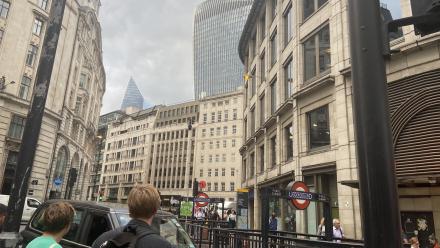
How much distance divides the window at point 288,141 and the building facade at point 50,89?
17.2 meters

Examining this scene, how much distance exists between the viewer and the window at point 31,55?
39.7 metres

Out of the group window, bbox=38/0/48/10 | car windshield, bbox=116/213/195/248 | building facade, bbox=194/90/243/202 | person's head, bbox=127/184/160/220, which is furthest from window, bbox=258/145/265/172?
building facade, bbox=194/90/243/202

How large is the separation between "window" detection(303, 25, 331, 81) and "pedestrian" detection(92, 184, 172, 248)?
17.6 metres

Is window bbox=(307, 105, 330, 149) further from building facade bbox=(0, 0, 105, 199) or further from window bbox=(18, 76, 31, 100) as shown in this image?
window bbox=(18, 76, 31, 100)

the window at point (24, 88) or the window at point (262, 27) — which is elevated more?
the window at point (262, 27)

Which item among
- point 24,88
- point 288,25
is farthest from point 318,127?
point 24,88

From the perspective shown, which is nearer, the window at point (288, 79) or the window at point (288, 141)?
the window at point (288, 141)

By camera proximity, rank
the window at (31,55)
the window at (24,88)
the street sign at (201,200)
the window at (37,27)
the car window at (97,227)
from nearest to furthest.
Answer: the car window at (97,227), the street sign at (201,200), the window at (24,88), the window at (31,55), the window at (37,27)

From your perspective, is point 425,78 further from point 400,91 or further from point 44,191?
point 44,191

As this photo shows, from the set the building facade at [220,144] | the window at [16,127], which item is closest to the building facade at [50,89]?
the window at [16,127]

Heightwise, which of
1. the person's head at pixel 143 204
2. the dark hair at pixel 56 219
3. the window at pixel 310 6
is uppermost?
the window at pixel 310 6

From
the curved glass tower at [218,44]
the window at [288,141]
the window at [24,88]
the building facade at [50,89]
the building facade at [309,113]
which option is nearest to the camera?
the building facade at [309,113]

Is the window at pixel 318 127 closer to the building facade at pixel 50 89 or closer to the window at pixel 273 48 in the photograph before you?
the window at pixel 273 48

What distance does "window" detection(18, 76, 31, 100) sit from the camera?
38309mm
